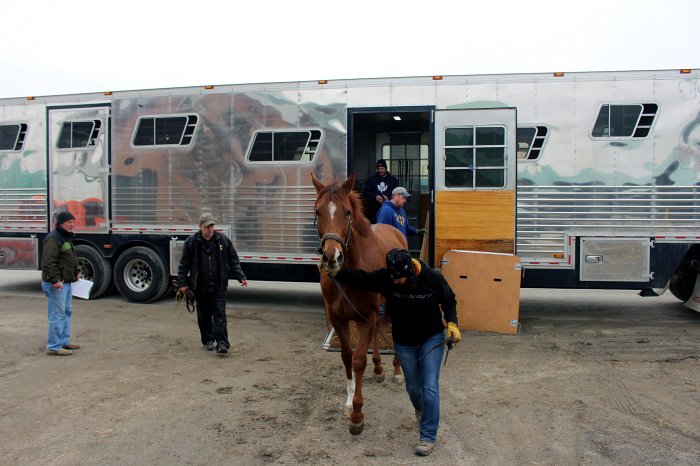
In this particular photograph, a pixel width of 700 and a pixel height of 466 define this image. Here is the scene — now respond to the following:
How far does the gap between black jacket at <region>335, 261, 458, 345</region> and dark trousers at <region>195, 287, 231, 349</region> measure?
3.22 m

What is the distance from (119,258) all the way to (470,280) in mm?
6061

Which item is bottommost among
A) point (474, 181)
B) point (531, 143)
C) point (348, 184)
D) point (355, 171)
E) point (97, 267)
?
point (97, 267)

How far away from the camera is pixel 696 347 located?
265 inches

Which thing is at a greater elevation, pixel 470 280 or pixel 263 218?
pixel 263 218

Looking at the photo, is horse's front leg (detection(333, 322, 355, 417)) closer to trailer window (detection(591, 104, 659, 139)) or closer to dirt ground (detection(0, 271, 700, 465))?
dirt ground (detection(0, 271, 700, 465))

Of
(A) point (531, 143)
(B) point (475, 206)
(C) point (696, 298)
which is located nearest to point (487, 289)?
(B) point (475, 206)

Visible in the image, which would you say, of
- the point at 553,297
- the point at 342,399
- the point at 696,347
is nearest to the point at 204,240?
the point at 342,399

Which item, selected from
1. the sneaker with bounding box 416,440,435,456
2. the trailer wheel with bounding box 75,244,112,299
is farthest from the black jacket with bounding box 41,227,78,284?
the sneaker with bounding box 416,440,435,456

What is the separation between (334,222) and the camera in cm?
413

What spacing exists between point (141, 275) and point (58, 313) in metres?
3.35

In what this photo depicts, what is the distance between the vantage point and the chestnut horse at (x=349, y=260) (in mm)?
4109

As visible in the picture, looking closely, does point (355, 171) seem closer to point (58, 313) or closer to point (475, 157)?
point (475, 157)

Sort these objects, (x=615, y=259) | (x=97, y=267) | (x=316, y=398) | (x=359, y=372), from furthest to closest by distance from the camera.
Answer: (x=97, y=267) < (x=615, y=259) < (x=316, y=398) < (x=359, y=372)

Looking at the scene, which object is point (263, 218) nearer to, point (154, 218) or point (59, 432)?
point (154, 218)
